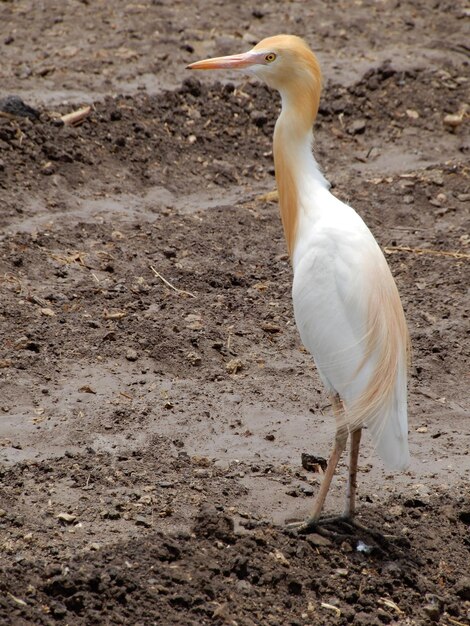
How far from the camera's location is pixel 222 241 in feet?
25.0

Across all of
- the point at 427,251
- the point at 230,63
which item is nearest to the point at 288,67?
the point at 230,63

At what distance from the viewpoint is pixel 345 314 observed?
4559 mm

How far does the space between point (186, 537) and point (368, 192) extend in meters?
4.78

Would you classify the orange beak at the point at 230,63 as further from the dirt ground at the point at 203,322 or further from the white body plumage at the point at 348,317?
the dirt ground at the point at 203,322

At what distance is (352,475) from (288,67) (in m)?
1.98

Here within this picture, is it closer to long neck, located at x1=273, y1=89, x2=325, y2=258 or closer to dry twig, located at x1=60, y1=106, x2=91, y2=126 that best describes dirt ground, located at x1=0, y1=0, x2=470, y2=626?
dry twig, located at x1=60, y1=106, x2=91, y2=126

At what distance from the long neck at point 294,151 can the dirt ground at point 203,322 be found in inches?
49.5

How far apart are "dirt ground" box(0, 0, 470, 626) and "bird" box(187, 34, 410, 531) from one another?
47 centimetres

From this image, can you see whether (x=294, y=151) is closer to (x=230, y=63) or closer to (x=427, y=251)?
(x=230, y=63)

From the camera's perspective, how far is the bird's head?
491 cm

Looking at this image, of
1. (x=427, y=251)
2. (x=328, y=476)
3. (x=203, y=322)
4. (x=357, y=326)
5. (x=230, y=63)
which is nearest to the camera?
(x=357, y=326)

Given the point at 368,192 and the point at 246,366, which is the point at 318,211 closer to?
the point at 246,366

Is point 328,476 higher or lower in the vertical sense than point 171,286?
higher

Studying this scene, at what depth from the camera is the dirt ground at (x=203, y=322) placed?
4.20 m
